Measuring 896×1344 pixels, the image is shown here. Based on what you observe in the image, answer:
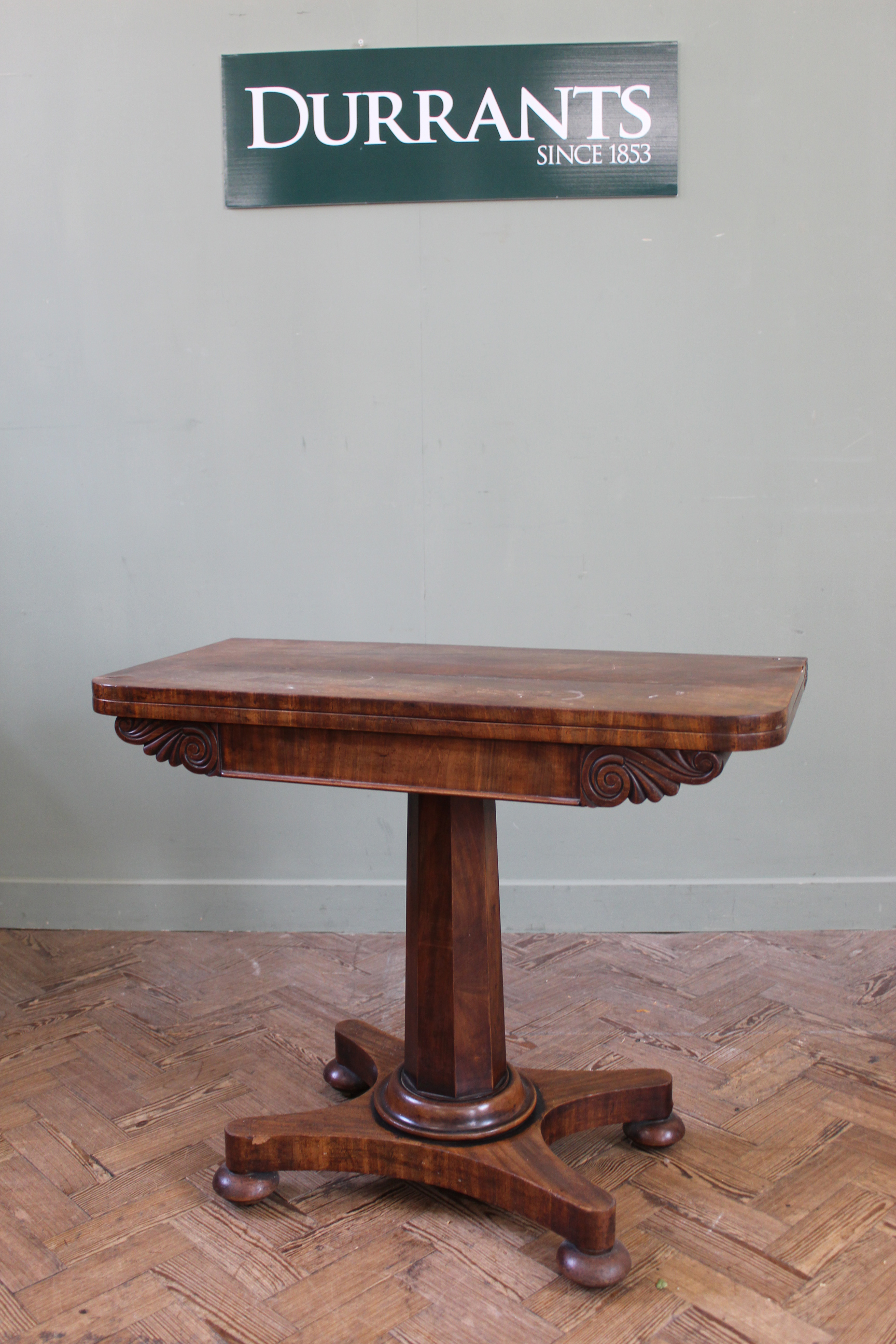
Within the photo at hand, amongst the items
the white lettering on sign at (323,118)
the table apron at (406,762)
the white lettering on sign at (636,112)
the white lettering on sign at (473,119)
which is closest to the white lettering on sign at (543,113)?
the white lettering on sign at (473,119)

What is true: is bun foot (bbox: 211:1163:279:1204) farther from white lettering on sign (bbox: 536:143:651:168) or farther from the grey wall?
white lettering on sign (bbox: 536:143:651:168)

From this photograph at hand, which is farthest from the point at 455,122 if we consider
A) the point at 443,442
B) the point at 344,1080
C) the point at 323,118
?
the point at 344,1080

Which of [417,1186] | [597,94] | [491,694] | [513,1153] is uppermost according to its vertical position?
[597,94]

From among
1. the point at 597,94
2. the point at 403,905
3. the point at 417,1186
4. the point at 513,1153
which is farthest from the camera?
the point at 403,905

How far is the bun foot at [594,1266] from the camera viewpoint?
1425 mm

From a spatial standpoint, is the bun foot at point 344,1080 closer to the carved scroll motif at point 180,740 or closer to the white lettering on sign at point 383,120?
the carved scroll motif at point 180,740

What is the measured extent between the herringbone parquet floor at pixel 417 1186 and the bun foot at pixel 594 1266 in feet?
0.09

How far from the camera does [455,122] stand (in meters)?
2.48

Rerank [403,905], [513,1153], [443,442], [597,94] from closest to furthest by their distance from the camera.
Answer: [513,1153] < [597,94] < [443,442] < [403,905]

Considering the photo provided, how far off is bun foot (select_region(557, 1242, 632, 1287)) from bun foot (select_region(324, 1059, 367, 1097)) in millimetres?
564

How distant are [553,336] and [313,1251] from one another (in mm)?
1932

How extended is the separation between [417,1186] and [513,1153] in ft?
0.72

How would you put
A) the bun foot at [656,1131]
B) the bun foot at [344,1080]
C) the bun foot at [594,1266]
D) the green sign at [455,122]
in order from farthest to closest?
the green sign at [455,122] → the bun foot at [344,1080] → the bun foot at [656,1131] → the bun foot at [594,1266]

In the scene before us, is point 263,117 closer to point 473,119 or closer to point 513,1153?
point 473,119
